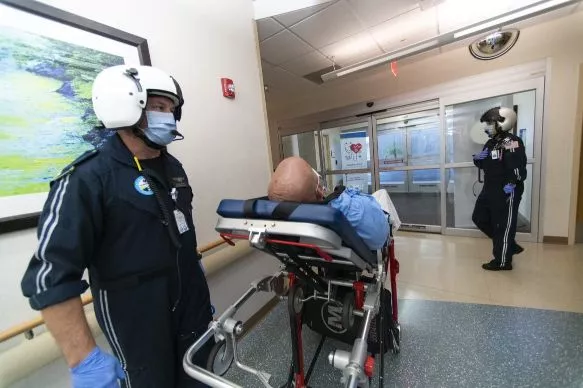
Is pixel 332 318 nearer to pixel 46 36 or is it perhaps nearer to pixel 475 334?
pixel 475 334

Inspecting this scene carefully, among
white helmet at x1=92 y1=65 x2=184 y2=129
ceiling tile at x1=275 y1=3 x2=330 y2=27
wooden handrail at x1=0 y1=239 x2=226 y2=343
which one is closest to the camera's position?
white helmet at x1=92 y1=65 x2=184 y2=129

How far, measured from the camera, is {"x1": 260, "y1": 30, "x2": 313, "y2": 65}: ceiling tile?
282 cm

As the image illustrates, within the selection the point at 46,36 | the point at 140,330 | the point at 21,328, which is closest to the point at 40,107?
the point at 46,36

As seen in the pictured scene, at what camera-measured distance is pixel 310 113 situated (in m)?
5.23

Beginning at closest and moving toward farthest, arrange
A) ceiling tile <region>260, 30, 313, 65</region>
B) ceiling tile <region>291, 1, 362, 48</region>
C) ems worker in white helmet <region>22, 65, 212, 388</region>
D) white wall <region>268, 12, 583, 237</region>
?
ems worker in white helmet <region>22, 65, 212, 388</region> < ceiling tile <region>291, 1, 362, 48</region> < ceiling tile <region>260, 30, 313, 65</region> < white wall <region>268, 12, 583, 237</region>

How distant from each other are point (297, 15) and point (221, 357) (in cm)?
284

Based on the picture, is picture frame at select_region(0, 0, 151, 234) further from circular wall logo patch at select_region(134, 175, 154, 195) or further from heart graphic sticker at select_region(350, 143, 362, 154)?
heart graphic sticker at select_region(350, 143, 362, 154)

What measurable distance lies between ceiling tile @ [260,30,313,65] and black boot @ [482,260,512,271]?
3.39m

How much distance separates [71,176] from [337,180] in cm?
514

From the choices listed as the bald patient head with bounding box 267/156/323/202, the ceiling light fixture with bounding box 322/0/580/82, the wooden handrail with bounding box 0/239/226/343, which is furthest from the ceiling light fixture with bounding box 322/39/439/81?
the wooden handrail with bounding box 0/239/226/343

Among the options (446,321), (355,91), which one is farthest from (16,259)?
(355,91)

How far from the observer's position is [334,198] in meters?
1.00

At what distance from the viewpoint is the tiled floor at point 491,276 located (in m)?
2.20

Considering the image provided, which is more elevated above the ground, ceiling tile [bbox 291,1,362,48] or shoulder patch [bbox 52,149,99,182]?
ceiling tile [bbox 291,1,362,48]
